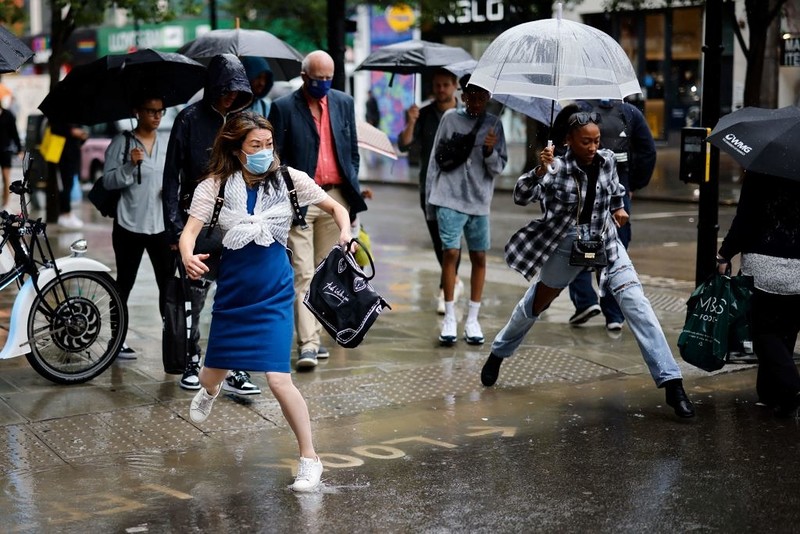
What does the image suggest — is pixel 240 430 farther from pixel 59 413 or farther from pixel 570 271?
pixel 570 271

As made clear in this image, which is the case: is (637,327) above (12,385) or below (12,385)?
above

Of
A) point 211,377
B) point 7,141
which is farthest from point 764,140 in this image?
point 7,141

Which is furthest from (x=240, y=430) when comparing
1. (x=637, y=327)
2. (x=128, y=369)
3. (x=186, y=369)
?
(x=637, y=327)

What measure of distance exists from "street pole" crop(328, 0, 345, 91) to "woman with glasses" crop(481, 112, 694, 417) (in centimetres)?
381

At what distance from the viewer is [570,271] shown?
6.91 metres

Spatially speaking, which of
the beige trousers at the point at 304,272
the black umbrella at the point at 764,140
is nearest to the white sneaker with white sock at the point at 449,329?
the beige trousers at the point at 304,272

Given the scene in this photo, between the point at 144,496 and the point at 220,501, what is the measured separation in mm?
341

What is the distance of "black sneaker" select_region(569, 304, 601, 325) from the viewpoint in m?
9.21

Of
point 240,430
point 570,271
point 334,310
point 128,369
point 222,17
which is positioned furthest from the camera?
point 222,17

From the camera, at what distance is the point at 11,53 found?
22.0 feet

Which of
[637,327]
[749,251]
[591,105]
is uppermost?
[591,105]

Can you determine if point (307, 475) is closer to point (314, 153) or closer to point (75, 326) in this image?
point (75, 326)

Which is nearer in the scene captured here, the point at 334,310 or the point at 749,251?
the point at 334,310

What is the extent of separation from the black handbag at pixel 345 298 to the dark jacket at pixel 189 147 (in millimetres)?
1512
